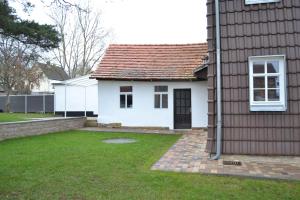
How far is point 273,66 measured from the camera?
8.55 meters

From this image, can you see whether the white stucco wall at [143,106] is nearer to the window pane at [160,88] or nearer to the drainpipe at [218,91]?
the window pane at [160,88]

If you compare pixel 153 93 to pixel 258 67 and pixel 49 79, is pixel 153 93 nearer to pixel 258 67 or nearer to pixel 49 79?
pixel 258 67

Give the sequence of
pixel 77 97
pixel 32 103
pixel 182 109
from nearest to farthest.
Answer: pixel 182 109
pixel 77 97
pixel 32 103

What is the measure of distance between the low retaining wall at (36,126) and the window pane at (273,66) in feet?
31.3

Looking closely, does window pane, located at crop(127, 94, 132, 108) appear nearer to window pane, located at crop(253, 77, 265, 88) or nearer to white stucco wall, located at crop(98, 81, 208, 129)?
white stucco wall, located at crop(98, 81, 208, 129)

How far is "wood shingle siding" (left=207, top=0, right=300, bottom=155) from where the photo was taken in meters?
8.38

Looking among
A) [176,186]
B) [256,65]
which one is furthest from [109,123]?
[176,186]

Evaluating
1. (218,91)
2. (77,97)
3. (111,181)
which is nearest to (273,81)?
(218,91)

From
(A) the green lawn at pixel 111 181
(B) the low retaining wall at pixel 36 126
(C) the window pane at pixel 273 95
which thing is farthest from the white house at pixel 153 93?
(A) the green lawn at pixel 111 181

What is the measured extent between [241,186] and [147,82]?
11630 mm

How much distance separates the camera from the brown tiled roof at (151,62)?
16.9m

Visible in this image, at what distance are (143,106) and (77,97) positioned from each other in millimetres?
9381

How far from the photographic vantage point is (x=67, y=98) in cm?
2506

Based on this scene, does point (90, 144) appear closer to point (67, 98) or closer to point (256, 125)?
point (256, 125)
